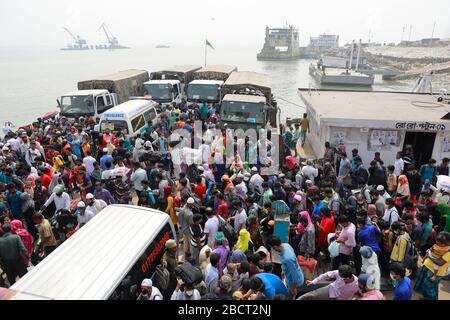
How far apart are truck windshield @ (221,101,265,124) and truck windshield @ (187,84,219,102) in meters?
3.35

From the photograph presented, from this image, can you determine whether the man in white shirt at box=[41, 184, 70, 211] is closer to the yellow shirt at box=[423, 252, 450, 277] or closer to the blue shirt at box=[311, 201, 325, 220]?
the blue shirt at box=[311, 201, 325, 220]

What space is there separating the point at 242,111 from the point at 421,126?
20.7ft

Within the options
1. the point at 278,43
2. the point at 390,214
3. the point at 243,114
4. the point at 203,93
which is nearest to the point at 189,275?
the point at 390,214

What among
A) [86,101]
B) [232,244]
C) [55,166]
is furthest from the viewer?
[86,101]

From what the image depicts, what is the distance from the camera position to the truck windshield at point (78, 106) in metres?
13.9

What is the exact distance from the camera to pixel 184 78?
20.6m

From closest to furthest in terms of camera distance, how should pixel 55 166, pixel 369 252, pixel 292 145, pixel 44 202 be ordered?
pixel 369 252
pixel 44 202
pixel 55 166
pixel 292 145

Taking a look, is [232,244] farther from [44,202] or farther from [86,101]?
[86,101]

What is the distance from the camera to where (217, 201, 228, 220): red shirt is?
256 inches

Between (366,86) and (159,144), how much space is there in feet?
158

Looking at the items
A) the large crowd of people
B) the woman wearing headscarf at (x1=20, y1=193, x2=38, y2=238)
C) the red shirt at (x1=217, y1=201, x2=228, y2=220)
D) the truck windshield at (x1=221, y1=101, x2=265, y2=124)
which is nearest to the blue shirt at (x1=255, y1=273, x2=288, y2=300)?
the large crowd of people

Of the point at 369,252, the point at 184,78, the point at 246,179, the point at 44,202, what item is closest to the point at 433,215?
the point at 369,252

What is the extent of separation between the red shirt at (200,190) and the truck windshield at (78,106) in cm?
859

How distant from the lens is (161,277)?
4.84 meters
